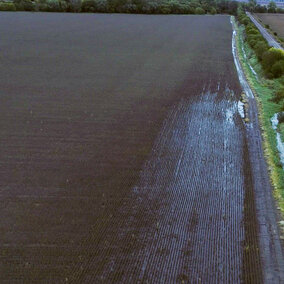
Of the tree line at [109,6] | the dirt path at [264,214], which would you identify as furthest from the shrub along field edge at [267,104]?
the tree line at [109,6]

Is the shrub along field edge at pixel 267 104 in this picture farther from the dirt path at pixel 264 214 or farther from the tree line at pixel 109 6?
the tree line at pixel 109 6

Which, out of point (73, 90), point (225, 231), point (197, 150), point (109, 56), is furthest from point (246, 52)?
point (225, 231)

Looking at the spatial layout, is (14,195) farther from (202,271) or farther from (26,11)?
(26,11)

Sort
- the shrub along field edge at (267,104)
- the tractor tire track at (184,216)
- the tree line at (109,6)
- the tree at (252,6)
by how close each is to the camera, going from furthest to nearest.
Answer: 1. the tree at (252,6)
2. the tree line at (109,6)
3. the shrub along field edge at (267,104)
4. the tractor tire track at (184,216)

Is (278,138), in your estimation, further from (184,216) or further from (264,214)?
(184,216)

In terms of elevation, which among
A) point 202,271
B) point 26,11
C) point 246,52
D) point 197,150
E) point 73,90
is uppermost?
point 202,271

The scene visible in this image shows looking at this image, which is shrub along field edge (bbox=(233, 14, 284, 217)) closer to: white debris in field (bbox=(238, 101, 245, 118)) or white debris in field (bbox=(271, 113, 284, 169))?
white debris in field (bbox=(271, 113, 284, 169))
